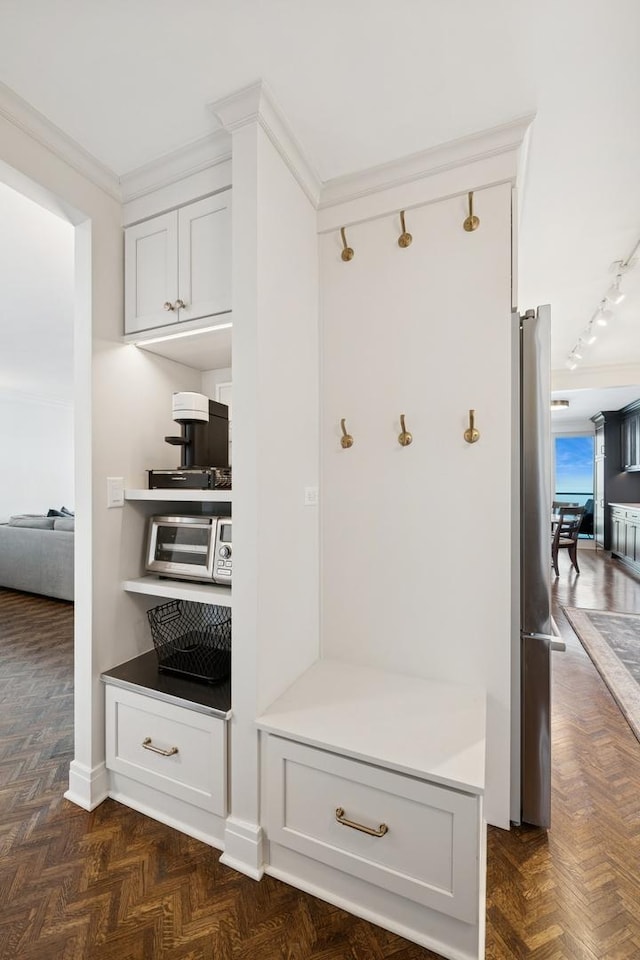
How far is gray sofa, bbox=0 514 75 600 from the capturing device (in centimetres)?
452

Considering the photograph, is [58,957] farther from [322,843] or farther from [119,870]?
[322,843]

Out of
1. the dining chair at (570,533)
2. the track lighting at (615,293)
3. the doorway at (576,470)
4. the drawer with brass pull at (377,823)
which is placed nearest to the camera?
the drawer with brass pull at (377,823)

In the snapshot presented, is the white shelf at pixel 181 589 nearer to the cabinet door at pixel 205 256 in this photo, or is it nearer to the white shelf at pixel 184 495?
the white shelf at pixel 184 495

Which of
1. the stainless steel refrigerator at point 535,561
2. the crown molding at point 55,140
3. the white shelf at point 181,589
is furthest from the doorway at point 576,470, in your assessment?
the crown molding at point 55,140

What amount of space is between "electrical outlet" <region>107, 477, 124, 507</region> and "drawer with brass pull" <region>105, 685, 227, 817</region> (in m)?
0.76

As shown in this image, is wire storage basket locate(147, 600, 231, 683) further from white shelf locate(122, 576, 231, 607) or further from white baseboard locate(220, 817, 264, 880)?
white baseboard locate(220, 817, 264, 880)

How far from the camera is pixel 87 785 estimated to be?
5.62 feet

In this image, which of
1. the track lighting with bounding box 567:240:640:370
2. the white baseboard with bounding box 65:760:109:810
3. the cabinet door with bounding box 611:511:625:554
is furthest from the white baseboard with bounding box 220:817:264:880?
the cabinet door with bounding box 611:511:625:554

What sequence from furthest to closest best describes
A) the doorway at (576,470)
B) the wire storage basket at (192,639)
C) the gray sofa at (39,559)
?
the doorway at (576,470) → the gray sofa at (39,559) → the wire storage basket at (192,639)

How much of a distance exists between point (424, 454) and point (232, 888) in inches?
64.0

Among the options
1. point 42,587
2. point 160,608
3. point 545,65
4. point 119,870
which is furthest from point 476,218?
point 42,587

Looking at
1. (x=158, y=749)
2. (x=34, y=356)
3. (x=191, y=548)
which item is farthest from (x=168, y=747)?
(x=34, y=356)

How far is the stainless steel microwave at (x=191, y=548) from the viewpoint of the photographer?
5.63 ft

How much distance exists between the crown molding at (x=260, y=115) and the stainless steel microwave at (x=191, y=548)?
1.42 meters
